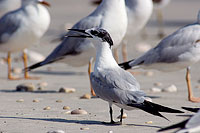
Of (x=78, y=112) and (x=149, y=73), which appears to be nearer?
(x=78, y=112)

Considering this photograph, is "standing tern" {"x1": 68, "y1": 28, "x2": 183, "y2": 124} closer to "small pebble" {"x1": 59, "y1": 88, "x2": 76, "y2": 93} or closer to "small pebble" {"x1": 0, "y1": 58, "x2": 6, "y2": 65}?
"small pebble" {"x1": 59, "y1": 88, "x2": 76, "y2": 93}

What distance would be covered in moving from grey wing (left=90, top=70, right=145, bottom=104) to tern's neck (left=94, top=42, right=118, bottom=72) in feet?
0.35

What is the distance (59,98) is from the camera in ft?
22.4

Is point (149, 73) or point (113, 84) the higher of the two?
point (149, 73)

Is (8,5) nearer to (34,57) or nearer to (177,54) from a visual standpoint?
(34,57)

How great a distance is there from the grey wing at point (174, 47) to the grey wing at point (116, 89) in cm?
186

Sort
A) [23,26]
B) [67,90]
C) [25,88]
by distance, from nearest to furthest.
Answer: [67,90] → [25,88] → [23,26]

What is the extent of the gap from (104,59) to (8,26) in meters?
4.03

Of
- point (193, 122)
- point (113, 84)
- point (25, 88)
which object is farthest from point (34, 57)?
point (193, 122)

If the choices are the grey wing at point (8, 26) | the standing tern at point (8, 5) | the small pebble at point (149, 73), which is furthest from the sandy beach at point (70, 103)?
the standing tern at point (8, 5)

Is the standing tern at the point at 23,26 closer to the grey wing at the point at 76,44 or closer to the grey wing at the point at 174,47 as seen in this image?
the grey wing at the point at 76,44

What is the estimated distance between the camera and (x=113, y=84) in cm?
511

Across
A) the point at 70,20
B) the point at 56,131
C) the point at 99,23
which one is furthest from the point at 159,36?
the point at 56,131

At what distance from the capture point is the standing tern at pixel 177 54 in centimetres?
680
